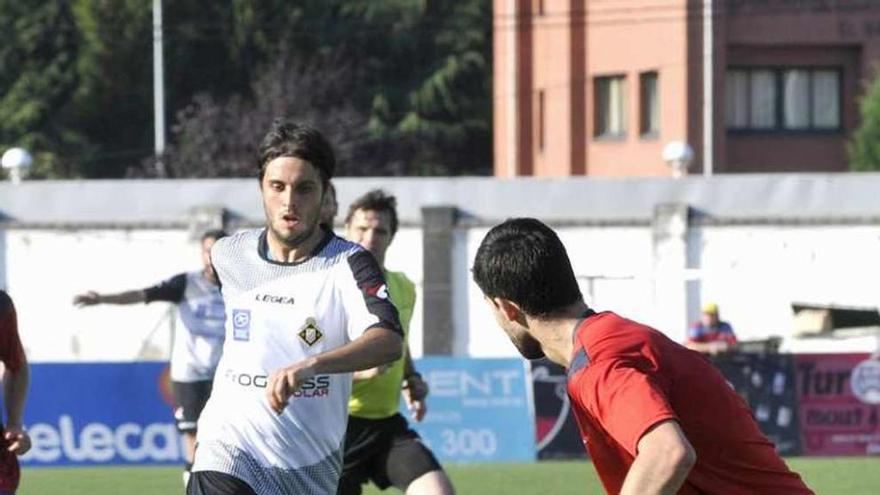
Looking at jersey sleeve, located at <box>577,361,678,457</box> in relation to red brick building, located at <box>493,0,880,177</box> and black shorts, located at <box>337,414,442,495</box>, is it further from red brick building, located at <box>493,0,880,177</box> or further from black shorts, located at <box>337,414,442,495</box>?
red brick building, located at <box>493,0,880,177</box>

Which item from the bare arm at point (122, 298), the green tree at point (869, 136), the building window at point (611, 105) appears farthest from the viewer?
the building window at point (611, 105)

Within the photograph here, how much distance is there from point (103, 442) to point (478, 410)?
3358mm

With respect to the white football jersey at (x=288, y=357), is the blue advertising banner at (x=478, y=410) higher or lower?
lower

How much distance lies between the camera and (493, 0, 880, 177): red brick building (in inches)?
1495

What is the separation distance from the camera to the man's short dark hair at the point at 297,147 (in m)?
6.43

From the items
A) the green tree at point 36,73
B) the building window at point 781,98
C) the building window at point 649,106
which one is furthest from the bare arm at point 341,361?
the green tree at point 36,73

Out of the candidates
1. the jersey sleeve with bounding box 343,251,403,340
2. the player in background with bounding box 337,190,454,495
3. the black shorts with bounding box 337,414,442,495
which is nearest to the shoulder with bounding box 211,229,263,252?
the jersey sleeve with bounding box 343,251,403,340

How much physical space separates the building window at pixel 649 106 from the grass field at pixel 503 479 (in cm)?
2185

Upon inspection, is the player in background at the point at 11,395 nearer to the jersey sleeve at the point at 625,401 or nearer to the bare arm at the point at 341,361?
the bare arm at the point at 341,361

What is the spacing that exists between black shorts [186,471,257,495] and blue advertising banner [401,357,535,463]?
11.1 m

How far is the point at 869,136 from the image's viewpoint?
3591cm

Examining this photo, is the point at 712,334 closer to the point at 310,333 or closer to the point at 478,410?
the point at 478,410

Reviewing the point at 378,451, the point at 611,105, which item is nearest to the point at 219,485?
the point at 378,451

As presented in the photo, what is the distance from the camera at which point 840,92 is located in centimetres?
4025
